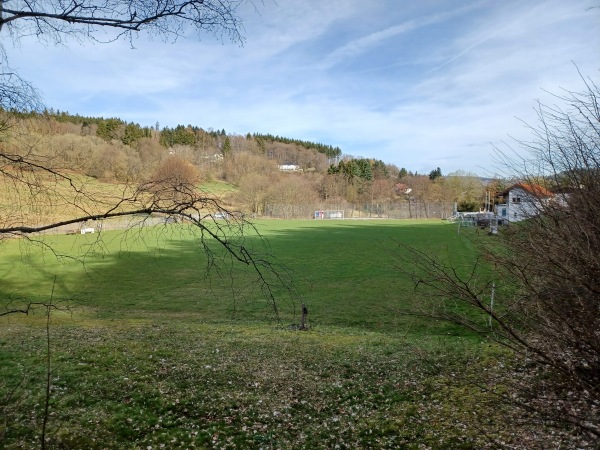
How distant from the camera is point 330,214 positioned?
9862cm

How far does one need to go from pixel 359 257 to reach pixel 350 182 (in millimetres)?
85590

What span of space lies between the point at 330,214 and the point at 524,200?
93.4 metres

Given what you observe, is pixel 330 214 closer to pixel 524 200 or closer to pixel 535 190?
pixel 524 200

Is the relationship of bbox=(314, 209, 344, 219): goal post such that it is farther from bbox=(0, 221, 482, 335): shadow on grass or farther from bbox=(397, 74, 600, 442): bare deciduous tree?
bbox=(397, 74, 600, 442): bare deciduous tree

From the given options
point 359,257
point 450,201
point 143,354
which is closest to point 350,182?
point 450,201

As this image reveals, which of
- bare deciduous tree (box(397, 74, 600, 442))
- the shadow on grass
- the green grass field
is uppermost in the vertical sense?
bare deciduous tree (box(397, 74, 600, 442))

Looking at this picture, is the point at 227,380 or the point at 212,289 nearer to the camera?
the point at 227,380

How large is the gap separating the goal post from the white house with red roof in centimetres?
8919

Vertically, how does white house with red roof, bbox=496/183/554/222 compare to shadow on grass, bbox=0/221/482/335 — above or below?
above

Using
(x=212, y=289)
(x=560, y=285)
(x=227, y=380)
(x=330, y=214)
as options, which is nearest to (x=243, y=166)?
(x=212, y=289)

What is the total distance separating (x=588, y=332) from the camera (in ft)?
10.1

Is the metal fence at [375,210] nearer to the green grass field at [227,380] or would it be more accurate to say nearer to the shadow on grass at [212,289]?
the shadow on grass at [212,289]

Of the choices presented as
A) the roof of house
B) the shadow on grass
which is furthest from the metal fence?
the roof of house

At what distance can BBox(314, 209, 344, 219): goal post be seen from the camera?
95.6 metres
